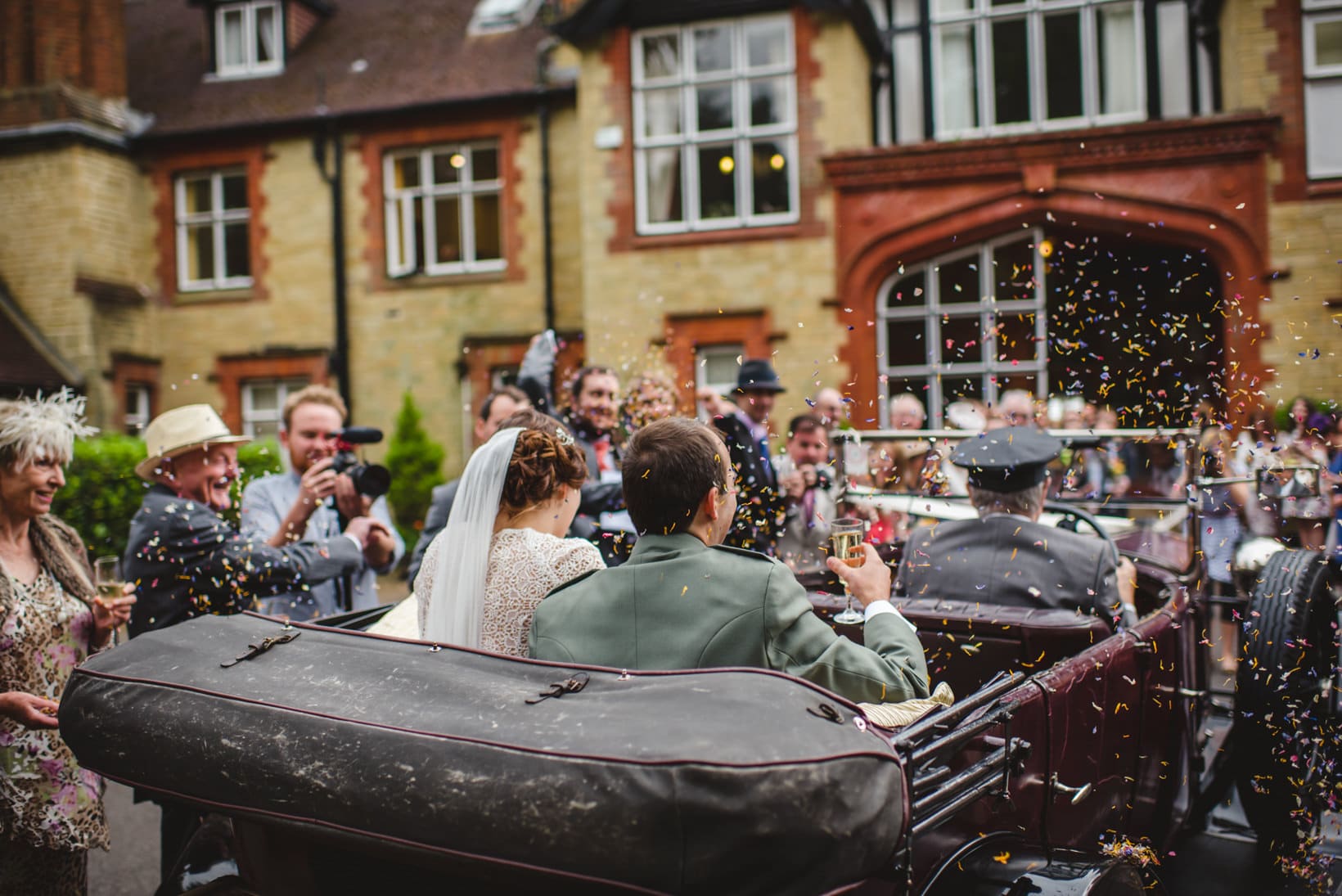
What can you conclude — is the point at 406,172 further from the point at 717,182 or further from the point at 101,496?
the point at 101,496

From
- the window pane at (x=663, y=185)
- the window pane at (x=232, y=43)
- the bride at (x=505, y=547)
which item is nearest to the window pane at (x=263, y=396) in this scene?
the window pane at (x=232, y=43)

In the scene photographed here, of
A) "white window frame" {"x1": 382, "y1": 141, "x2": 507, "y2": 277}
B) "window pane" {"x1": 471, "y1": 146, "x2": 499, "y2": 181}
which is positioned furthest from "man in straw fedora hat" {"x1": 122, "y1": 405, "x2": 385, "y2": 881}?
"window pane" {"x1": 471, "y1": 146, "x2": 499, "y2": 181}

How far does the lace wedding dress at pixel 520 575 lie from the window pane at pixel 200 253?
16.1 meters

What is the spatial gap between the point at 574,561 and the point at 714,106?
12.0m

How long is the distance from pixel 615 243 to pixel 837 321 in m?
3.20

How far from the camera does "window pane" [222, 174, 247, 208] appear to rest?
55.2 feet

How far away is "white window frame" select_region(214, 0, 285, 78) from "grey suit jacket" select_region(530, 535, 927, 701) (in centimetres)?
1747

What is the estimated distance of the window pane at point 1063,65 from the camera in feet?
44.4

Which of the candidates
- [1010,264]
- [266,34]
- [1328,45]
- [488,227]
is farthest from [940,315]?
[266,34]

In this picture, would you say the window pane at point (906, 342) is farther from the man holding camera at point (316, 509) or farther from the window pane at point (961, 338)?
the man holding camera at point (316, 509)

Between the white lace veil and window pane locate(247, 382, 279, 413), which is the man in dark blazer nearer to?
the white lace veil

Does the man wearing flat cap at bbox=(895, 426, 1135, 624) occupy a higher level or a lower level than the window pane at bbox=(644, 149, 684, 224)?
lower

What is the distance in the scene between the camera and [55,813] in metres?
3.29

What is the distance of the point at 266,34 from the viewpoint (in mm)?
17469
